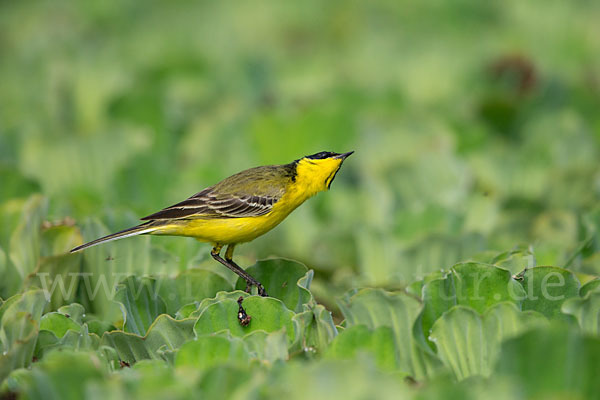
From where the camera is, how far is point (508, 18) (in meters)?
8.88

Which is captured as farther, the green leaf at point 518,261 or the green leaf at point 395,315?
the green leaf at point 518,261

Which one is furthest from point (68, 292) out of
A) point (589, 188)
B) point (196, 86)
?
point (196, 86)

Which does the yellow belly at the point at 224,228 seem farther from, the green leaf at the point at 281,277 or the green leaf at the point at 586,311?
the green leaf at the point at 586,311

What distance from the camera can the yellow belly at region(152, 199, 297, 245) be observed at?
3.82 meters

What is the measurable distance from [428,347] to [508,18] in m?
6.71

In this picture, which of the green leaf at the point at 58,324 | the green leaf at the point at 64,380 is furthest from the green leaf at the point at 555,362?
the green leaf at the point at 58,324

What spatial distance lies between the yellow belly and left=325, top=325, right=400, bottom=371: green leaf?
1.24 meters

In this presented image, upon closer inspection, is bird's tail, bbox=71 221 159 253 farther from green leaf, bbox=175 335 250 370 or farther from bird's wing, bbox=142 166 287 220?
green leaf, bbox=175 335 250 370

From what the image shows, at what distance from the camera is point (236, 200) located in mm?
3918

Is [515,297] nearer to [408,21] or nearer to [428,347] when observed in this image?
[428,347]

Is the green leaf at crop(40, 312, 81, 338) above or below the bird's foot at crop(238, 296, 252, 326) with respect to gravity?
above

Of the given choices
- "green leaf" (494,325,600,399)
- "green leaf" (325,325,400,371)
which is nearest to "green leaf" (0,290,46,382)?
"green leaf" (325,325,400,371)

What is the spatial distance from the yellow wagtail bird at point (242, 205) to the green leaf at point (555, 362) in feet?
5.30

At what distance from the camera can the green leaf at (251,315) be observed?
2980mm
